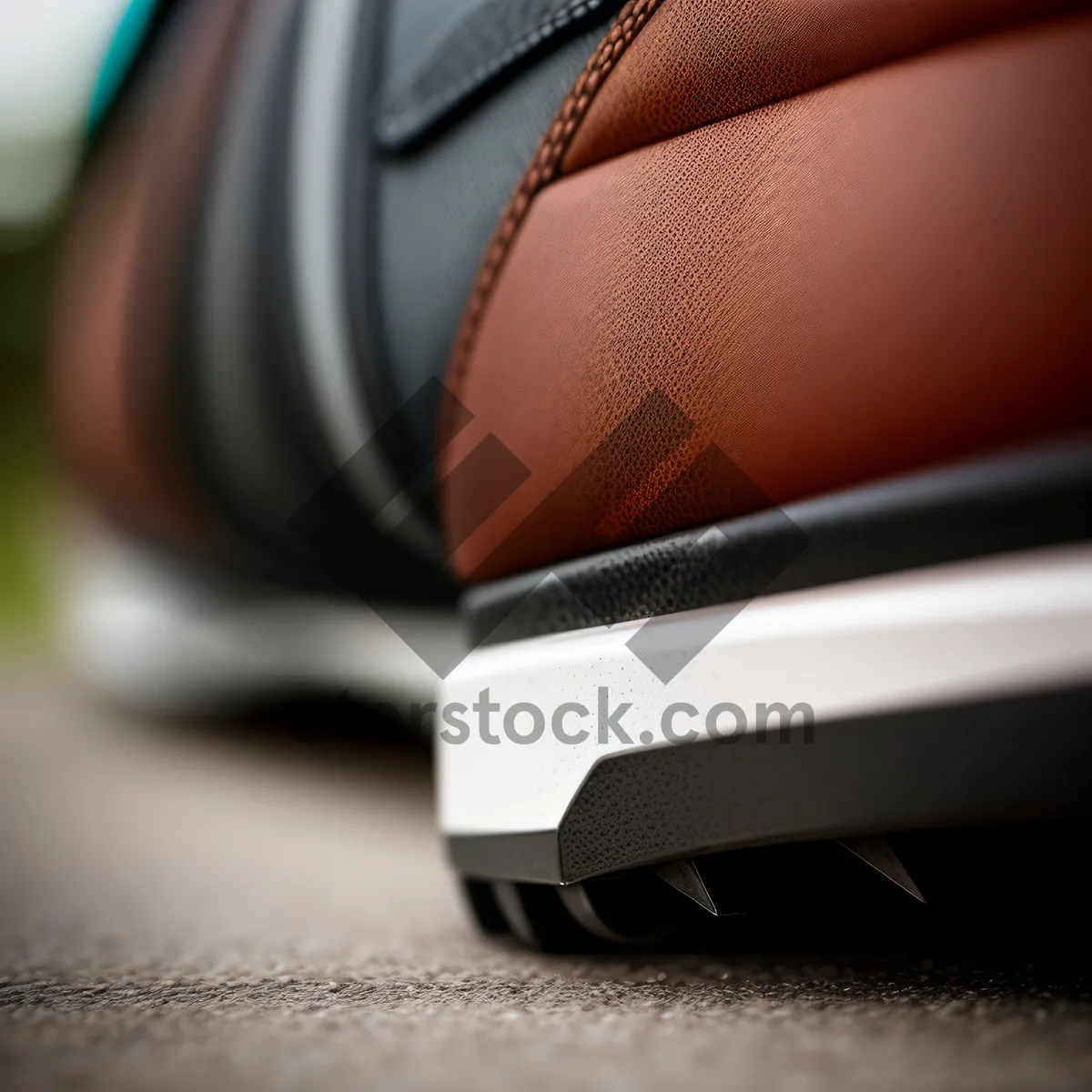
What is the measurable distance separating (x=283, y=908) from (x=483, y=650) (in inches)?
7.0

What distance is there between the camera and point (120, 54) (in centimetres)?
78

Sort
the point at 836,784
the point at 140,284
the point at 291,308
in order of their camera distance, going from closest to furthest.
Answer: the point at 836,784
the point at 291,308
the point at 140,284

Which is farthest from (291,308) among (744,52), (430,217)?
(744,52)

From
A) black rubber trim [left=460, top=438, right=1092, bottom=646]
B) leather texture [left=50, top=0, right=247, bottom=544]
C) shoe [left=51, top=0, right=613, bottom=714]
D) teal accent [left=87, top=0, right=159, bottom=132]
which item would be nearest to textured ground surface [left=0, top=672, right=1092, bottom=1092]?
black rubber trim [left=460, top=438, right=1092, bottom=646]

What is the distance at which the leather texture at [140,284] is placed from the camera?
0.66 metres

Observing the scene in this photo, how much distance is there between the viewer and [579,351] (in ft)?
1.15

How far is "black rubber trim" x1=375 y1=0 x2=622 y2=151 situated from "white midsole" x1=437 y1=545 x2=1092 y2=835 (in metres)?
0.20

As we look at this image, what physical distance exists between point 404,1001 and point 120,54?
739mm

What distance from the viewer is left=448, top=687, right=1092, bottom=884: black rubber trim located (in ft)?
0.79

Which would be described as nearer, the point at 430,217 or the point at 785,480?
the point at 785,480

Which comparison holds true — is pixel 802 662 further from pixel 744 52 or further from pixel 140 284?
pixel 140 284

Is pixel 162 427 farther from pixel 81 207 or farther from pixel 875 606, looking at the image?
pixel 875 606

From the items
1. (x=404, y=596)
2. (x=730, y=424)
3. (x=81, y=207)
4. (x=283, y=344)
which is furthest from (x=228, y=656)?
(x=730, y=424)

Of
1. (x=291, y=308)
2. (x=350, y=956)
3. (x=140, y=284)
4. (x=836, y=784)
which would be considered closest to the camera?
(x=836, y=784)
